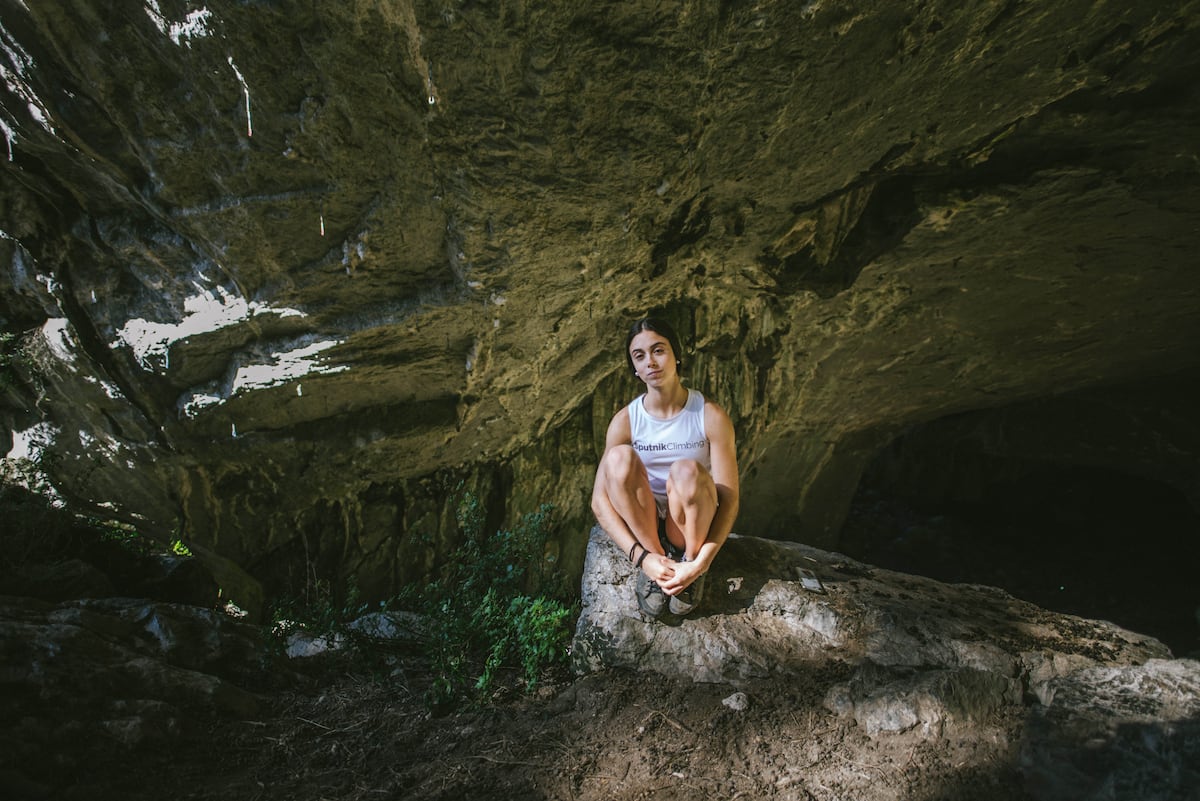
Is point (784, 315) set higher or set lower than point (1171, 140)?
lower

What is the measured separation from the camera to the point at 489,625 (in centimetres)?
259

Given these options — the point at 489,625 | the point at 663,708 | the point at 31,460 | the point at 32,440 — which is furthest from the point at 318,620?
the point at 32,440

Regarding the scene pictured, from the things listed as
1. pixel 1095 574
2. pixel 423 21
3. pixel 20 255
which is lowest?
pixel 1095 574

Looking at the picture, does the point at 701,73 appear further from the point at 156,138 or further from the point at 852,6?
the point at 156,138

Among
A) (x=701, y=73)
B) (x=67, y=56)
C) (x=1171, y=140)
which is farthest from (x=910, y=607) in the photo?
(x=67, y=56)

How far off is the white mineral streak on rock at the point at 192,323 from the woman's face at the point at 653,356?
1957 millimetres

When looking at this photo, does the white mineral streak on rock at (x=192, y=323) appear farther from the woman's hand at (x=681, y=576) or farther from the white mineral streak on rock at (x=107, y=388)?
the woman's hand at (x=681, y=576)

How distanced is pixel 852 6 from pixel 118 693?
3.33 meters

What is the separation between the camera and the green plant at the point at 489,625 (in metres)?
2.34

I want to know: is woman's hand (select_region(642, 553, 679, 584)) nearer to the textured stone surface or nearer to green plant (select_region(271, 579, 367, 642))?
the textured stone surface

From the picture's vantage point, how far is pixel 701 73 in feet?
8.14

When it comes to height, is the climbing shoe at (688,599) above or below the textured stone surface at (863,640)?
above

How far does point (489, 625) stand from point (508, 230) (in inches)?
68.4

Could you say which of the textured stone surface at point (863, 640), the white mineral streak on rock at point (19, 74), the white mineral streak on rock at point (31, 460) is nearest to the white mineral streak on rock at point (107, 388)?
the white mineral streak on rock at point (31, 460)
